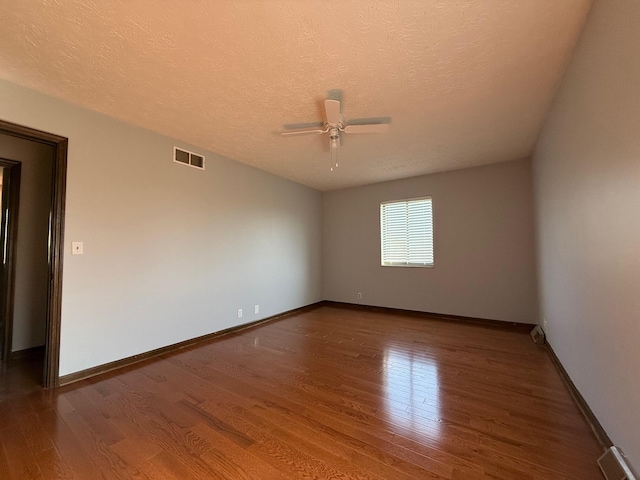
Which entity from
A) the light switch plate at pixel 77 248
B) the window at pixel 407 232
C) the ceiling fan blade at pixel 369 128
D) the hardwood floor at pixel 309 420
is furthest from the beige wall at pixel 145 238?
the window at pixel 407 232

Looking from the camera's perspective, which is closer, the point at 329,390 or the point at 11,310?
the point at 329,390

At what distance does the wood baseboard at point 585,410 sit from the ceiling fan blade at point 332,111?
2835 mm

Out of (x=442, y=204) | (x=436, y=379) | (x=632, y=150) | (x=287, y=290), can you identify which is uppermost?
(x=442, y=204)

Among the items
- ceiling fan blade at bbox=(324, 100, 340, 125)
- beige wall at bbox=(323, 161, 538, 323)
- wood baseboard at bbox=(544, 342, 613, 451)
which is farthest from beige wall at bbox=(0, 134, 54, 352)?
wood baseboard at bbox=(544, 342, 613, 451)

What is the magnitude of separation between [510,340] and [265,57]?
4.18 m

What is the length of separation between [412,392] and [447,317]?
2651 millimetres

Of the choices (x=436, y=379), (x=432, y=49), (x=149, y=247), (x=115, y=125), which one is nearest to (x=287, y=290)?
(x=149, y=247)

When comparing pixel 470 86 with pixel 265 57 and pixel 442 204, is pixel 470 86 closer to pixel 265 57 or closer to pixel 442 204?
pixel 265 57

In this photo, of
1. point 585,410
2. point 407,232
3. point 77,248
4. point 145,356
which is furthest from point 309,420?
point 407,232

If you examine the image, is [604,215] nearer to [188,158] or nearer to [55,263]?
[188,158]

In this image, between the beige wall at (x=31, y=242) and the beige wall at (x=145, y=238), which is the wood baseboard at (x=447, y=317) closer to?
the beige wall at (x=145, y=238)

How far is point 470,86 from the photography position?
214 centimetres

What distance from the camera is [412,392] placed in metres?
2.17

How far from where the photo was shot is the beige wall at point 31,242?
2.98m
